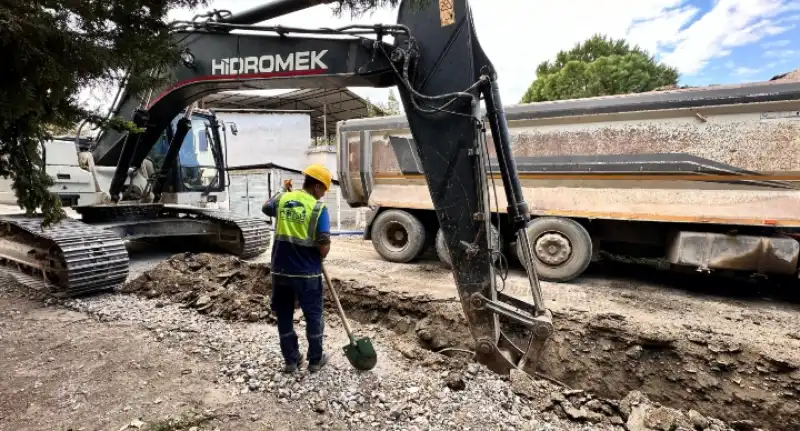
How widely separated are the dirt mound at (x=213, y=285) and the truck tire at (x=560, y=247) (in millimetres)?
3320

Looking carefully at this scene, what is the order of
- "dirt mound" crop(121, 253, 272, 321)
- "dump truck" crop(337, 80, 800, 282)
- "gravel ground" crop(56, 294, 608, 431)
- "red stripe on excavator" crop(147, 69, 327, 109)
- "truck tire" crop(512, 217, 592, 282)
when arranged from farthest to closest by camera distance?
"truck tire" crop(512, 217, 592, 282), "dump truck" crop(337, 80, 800, 282), "dirt mound" crop(121, 253, 272, 321), "red stripe on excavator" crop(147, 69, 327, 109), "gravel ground" crop(56, 294, 608, 431)

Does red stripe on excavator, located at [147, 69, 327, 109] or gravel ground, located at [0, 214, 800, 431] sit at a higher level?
red stripe on excavator, located at [147, 69, 327, 109]

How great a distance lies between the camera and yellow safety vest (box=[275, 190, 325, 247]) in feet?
9.21

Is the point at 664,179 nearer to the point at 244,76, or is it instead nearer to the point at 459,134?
the point at 459,134

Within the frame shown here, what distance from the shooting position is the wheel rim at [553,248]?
5.36 m

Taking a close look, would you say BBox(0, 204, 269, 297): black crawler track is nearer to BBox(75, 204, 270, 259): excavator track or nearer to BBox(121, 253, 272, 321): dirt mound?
BBox(75, 204, 270, 259): excavator track

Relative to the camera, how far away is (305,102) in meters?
17.9

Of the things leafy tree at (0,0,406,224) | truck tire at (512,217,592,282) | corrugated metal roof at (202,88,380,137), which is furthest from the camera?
corrugated metal roof at (202,88,380,137)

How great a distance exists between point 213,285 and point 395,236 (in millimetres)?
3045

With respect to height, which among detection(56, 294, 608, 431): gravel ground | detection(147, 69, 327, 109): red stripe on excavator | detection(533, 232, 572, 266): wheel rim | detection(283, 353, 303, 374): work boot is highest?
detection(147, 69, 327, 109): red stripe on excavator

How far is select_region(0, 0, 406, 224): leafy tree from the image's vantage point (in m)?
1.44

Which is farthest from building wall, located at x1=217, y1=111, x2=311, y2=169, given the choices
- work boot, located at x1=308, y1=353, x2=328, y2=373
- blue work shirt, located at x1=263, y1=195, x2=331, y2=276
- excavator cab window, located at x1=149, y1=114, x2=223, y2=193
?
work boot, located at x1=308, y1=353, x2=328, y2=373

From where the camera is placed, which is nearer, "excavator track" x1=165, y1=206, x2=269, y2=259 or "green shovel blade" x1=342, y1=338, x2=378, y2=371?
"green shovel blade" x1=342, y1=338, x2=378, y2=371

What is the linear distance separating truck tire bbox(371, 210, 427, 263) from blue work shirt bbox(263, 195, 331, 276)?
3624 millimetres
